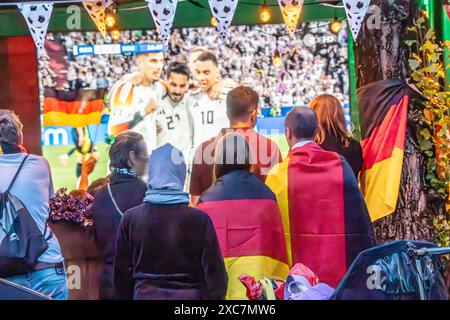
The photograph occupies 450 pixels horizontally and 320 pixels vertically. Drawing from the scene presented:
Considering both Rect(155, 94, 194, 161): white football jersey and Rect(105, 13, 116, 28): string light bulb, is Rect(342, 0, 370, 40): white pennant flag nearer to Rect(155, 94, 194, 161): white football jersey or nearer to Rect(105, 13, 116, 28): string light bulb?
Rect(155, 94, 194, 161): white football jersey

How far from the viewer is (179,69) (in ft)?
26.2

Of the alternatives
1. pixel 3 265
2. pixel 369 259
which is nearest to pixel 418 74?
pixel 369 259

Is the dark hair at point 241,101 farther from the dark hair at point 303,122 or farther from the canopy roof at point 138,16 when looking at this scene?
the canopy roof at point 138,16

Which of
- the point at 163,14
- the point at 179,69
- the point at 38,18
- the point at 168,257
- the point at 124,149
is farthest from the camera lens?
the point at 179,69

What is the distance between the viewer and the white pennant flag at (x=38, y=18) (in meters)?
7.75

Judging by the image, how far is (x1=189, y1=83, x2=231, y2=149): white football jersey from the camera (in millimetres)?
7883

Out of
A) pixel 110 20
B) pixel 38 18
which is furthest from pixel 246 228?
pixel 38 18

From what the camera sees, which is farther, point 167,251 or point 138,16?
point 138,16

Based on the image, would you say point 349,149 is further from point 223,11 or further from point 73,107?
point 73,107

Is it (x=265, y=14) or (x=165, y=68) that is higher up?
(x=265, y=14)

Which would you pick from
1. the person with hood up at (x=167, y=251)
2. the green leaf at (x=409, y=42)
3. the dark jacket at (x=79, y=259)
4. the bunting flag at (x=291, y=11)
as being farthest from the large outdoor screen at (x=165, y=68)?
the person with hood up at (x=167, y=251)

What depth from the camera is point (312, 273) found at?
7594mm

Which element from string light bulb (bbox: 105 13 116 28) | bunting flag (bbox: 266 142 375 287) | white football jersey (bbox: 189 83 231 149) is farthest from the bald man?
string light bulb (bbox: 105 13 116 28)

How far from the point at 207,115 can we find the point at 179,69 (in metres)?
0.52
